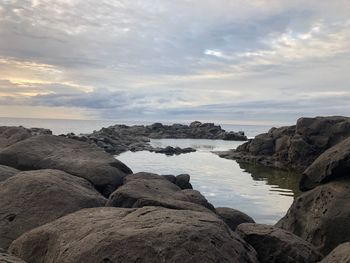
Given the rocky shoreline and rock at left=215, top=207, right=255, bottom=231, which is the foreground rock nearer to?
the rocky shoreline

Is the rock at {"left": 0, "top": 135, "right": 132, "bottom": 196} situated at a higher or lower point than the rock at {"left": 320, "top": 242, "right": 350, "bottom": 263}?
higher

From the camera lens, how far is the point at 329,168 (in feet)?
47.9

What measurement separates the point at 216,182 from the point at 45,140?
18.5 meters

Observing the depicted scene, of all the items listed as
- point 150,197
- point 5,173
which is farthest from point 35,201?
point 5,173

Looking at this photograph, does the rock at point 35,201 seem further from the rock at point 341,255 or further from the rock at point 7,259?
the rock at point 341,255

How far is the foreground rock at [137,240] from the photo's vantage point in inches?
255

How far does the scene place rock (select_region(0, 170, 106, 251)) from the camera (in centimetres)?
989

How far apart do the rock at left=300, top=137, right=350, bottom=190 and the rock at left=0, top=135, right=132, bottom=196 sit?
6.61m

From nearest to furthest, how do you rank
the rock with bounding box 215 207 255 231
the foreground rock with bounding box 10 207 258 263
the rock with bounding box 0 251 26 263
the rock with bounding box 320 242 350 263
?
the foreground rock with bounding box 10 207 258 263, the rock with bounding box 0 251 26 263, the rock with bounding box 320 242 350 263, the rock with bounding box 215 207 255 231

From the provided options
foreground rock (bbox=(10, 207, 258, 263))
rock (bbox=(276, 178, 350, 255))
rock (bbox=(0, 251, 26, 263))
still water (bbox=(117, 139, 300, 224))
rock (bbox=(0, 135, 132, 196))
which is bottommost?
still water (bbox=(117, 139, 300, 224))

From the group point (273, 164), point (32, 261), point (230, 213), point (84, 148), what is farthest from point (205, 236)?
point (273, 164)

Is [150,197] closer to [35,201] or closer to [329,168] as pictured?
[35,201]

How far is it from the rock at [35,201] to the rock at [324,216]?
6.66 m

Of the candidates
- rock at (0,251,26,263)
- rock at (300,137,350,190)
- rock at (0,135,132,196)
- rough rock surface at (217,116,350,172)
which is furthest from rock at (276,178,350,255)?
rough rock surface at (217,116,350,172)
